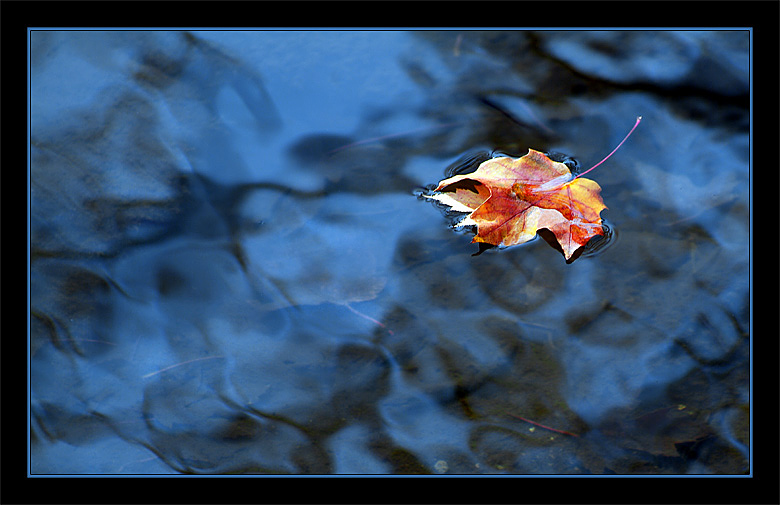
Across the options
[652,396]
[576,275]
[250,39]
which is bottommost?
[652,396]

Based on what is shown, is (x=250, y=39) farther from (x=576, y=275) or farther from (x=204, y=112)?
(x=576, y=275)

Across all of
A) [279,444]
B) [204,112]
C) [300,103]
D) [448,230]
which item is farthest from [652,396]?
[204,112]

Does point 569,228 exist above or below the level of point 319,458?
above

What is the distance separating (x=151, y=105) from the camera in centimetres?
145

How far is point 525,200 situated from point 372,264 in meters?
0.52

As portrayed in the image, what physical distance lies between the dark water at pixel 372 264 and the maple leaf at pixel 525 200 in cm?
5

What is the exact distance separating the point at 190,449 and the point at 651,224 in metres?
1.69

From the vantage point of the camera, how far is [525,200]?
1.37m

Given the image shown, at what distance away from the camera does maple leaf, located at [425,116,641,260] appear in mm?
1374

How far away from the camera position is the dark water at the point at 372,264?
56.0 inches

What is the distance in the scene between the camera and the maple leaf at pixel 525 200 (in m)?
1.37

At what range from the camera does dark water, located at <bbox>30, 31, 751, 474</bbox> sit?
142cm

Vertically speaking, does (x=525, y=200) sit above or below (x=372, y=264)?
above

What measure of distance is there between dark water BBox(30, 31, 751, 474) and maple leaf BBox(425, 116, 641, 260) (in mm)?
55
